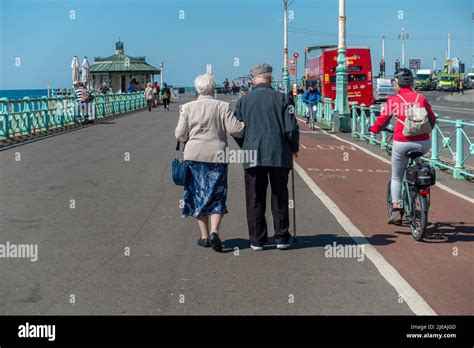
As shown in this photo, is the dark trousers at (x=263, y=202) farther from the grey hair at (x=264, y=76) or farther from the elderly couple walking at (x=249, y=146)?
the grey hair at (x=264, y=76)

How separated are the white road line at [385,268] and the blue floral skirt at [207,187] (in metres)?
1.62

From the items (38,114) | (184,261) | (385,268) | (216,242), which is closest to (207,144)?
(216,242)

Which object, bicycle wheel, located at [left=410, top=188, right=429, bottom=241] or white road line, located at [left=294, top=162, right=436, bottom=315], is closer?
white road line, located at [left=294, top=162, right=436, bottom=315]

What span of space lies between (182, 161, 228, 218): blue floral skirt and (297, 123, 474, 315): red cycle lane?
1767mm

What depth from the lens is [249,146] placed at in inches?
310

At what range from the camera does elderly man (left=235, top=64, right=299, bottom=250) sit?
7.80 metres

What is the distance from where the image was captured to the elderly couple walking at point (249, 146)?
7820mm

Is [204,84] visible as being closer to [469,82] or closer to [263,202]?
[263,202]

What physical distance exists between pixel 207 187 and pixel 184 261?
0.92 meters

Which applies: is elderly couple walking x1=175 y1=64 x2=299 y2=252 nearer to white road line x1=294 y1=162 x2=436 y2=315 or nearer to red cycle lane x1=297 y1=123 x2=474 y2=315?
white road line x1=294 y1=162 x2=436 y2=315

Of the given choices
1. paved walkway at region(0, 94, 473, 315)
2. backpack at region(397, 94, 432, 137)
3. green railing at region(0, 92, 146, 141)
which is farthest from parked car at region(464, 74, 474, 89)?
backpack at region(397, 94, 432, 137)

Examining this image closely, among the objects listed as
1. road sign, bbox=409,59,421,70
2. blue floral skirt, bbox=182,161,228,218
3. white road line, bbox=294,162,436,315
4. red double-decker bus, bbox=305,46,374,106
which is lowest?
white road line, bbox=294,162,436,315

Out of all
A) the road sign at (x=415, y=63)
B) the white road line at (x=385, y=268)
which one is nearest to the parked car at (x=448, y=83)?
the road sign at (x=415, y=63)
